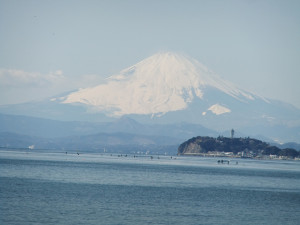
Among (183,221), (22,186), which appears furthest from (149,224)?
(22,186)

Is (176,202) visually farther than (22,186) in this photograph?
No

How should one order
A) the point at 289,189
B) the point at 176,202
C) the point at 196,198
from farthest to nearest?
the point at 289,189 → the point at 196,198 → the point at 176,202

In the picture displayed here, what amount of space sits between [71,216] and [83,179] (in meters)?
44.3

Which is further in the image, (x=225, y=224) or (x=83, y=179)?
(x=83, y=179)

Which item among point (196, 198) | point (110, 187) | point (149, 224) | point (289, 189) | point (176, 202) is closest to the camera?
point (149, 224)

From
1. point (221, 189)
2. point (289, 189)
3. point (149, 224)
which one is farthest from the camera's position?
point (289, 189)

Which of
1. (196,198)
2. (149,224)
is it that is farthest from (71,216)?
(196,198)

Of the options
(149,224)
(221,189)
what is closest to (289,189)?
(221,189)

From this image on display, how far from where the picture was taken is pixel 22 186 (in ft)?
265

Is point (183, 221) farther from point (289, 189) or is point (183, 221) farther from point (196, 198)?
point (289, 189)

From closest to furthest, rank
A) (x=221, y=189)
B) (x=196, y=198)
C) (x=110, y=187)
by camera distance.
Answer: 1. (x=196, y=198)
2. (x=110, y=187)
3. (x=221, y=189)

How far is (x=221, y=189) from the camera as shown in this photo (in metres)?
92.8

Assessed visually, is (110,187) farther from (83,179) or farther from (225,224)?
(225,224)

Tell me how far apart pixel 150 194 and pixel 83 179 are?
23.8 meters
